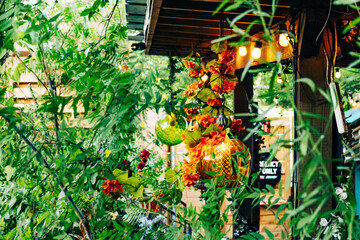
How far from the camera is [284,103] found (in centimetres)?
629

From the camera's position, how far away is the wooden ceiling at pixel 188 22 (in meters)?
2.03

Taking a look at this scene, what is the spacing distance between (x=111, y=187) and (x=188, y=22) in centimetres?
153

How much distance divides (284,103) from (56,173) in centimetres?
583

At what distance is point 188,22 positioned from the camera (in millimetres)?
2531

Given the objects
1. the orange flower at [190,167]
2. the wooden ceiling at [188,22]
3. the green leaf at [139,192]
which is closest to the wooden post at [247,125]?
the wooden ceiling at [188,22]

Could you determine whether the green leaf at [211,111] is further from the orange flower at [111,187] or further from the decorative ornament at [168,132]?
the orange flower at [111,187]

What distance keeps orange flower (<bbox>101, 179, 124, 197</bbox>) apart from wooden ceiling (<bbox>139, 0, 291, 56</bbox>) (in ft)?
2.98

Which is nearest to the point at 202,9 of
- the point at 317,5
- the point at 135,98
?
the point at 317,5

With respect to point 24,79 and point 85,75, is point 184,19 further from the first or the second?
point 24,79

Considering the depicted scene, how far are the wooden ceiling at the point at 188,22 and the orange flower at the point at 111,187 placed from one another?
0.91m

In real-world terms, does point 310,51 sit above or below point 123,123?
above

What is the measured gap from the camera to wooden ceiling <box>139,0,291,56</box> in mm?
2027

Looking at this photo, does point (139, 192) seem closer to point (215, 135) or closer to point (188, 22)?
point (215, 135)

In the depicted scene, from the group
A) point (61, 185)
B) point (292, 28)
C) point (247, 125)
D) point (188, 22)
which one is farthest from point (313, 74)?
point (61, 185)
